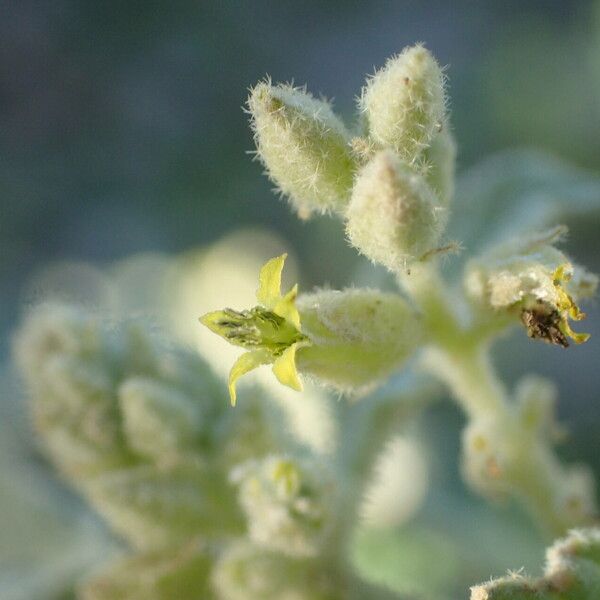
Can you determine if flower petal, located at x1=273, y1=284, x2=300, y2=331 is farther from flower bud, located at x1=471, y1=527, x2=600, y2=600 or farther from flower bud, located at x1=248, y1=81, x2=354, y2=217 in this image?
flower bud, located at x1=471, y1=527, x2=600, y2=600

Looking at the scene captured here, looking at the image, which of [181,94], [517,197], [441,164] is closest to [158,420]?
[441,164]

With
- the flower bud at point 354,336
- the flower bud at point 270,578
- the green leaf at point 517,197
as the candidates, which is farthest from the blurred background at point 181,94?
the flower bud at point 354,336

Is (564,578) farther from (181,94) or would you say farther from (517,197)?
(181,94)

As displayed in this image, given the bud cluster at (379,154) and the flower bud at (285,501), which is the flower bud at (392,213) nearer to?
the bud cluster at (379,154)

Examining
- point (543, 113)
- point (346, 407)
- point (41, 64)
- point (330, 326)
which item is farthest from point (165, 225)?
point (330, 326)

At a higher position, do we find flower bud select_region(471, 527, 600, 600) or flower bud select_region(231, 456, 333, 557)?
flower bud select_region(231, 456, 333, 557)

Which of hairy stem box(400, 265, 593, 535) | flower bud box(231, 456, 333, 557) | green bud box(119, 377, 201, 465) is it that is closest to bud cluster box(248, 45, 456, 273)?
hairy stem box(400, 265, 593, 535)

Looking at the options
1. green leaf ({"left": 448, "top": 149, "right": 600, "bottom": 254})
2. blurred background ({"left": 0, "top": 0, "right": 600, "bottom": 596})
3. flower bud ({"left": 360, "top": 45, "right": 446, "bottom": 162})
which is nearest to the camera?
flower bud ({"left": 360, "top": 45, "right": 446, "bottom": 162})
